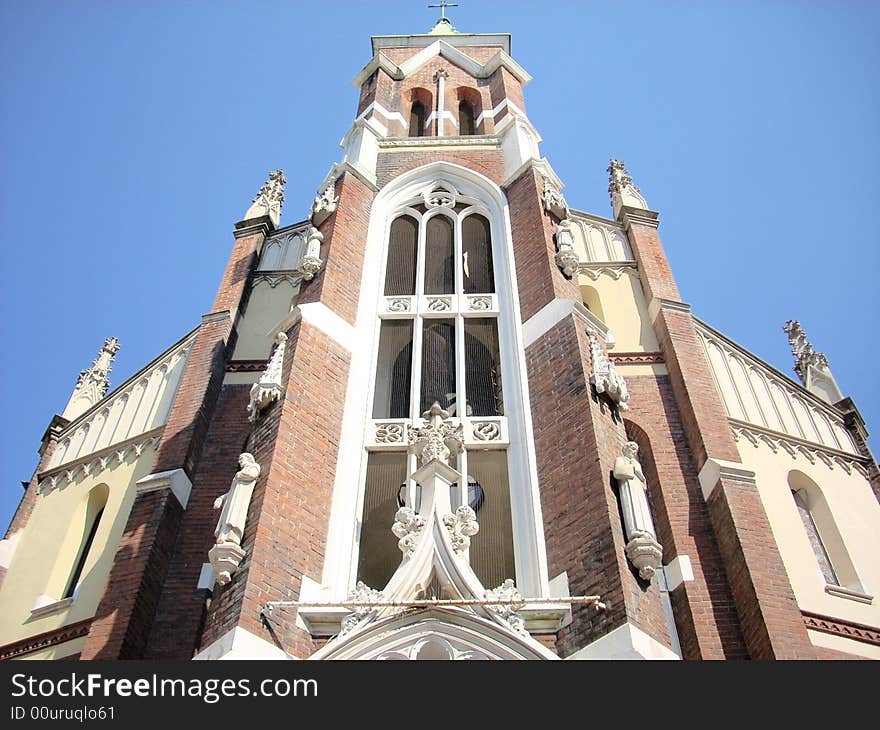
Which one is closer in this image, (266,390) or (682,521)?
(266,390)

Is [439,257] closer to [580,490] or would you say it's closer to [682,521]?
[682,521]

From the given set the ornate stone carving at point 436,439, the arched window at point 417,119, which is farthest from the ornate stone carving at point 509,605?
the arched window at point 417,119

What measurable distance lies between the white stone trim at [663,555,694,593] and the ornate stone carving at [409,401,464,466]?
363 centimetres

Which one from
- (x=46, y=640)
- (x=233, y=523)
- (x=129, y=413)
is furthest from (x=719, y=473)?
(x=129, y=413)

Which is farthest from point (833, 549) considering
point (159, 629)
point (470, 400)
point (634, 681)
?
point (159, 629)

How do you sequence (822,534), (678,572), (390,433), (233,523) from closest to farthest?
(233,523) < (678,572) < (390,433) < (822,534)

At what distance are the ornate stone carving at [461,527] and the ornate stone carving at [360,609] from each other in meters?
1.07

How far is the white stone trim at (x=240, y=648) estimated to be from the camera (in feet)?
30.6

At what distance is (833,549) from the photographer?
15023 mm

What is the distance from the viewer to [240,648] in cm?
934

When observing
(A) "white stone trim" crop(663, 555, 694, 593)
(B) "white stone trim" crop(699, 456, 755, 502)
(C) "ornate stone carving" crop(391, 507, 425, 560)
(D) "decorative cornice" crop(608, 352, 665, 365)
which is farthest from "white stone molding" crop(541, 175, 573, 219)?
(C) "ornate stone carving" crop(391, 507, 425, 560)

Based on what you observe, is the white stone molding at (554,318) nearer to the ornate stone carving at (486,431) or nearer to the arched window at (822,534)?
the ornate stone carving at (486,431)

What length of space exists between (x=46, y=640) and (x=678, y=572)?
9.39 meters

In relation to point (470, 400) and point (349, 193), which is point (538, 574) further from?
point (349, 193)
